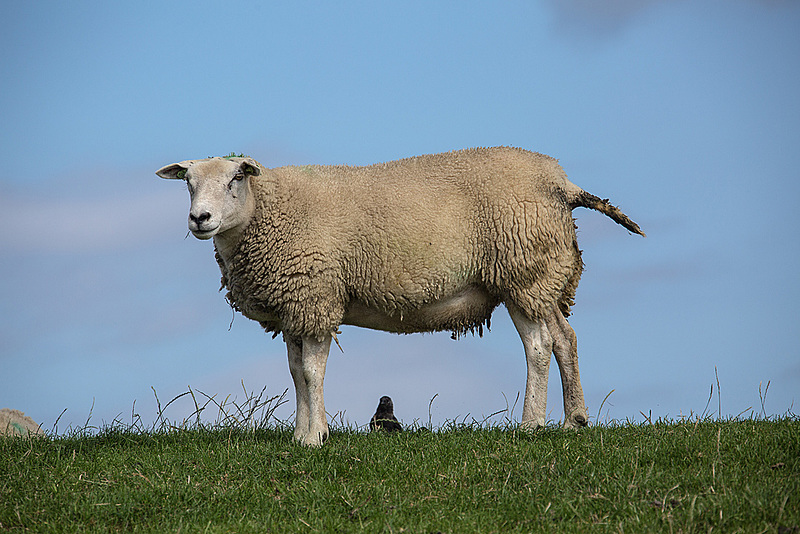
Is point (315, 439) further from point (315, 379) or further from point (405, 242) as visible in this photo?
point (405, 242)

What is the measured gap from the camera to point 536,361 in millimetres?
9141

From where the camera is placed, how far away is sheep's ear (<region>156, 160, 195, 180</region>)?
880cm

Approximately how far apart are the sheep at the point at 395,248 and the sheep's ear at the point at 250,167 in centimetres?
1

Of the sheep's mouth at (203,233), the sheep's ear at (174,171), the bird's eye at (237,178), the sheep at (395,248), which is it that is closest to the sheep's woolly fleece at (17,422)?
the sheep at (395,248)

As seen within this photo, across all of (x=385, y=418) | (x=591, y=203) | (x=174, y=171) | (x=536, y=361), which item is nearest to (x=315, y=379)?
(x=385, y=418)

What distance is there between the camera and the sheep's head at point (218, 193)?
8188mm

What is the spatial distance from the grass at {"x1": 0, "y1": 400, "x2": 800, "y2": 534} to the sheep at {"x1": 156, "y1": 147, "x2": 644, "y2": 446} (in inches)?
39.0

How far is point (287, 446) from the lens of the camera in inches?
328

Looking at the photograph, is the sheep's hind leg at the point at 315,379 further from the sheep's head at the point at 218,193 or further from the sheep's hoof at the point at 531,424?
the sheep's hoof at the point at 531,424

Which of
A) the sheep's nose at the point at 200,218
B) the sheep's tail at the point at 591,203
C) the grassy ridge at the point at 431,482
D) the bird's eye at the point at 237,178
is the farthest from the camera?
the sheep's tail at the point at 591,203

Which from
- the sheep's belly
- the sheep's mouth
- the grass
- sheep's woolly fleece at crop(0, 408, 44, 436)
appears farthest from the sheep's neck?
sheep's woolly fleece at crop(0, 408, 44, 436)

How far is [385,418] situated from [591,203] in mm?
3332

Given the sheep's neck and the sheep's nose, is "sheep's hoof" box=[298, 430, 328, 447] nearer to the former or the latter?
the sheep's neck

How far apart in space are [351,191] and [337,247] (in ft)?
2.29
